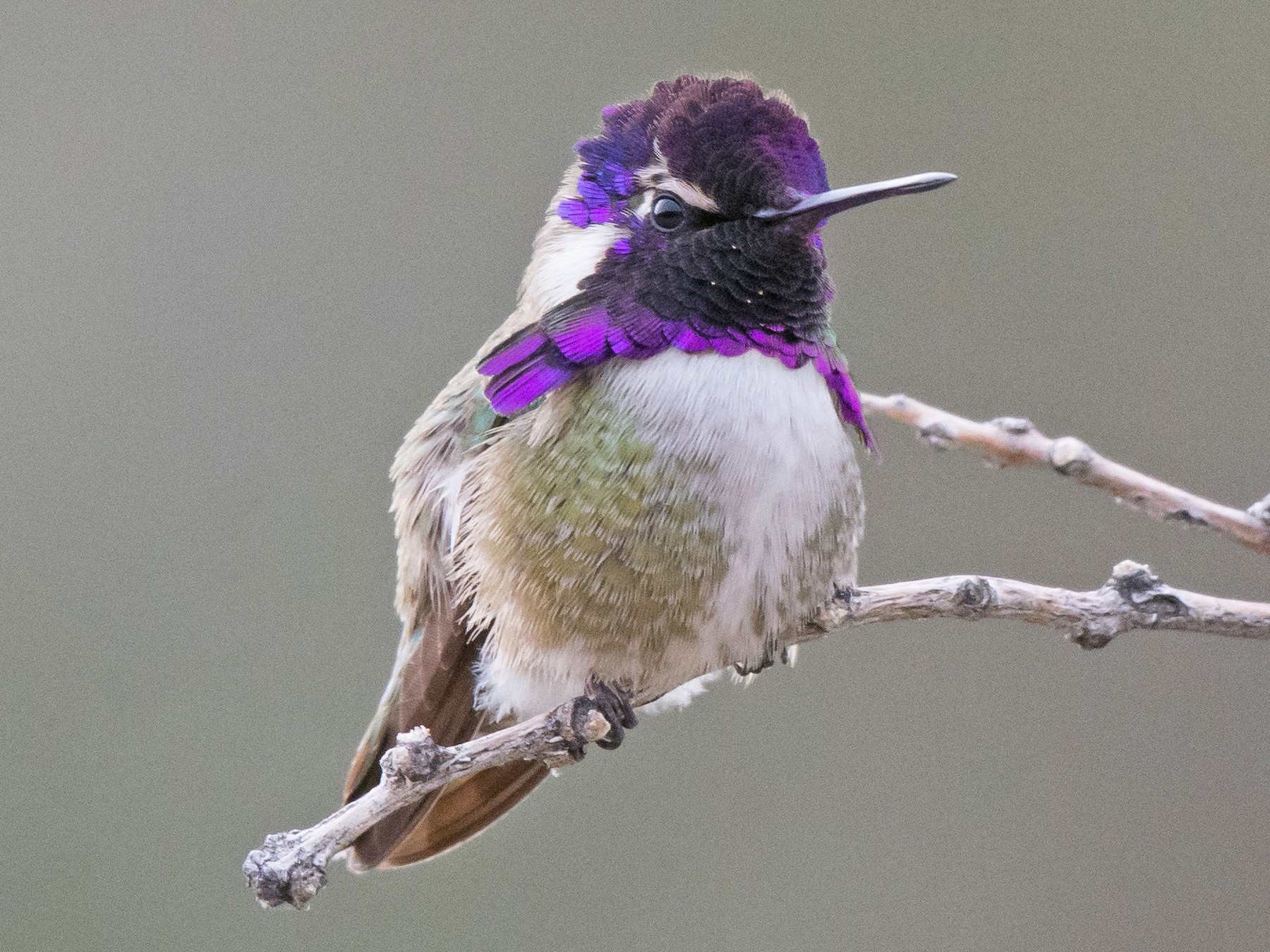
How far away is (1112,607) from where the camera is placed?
151 centimetres

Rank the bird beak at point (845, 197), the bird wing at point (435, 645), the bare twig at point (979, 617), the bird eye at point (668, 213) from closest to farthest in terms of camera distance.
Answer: the bird beak at point (845, 197), the bare twig at point (979, 617), the bird eye at point (668, 213), the bird wing at point (435, 645)

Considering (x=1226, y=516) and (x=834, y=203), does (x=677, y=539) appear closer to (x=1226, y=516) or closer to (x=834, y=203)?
(x=834, y=203)

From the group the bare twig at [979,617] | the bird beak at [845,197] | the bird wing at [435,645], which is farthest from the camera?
the bird wing at [435,645]

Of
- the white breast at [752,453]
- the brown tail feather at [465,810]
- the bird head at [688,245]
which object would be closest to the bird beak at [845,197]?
the bird head at [688,245]

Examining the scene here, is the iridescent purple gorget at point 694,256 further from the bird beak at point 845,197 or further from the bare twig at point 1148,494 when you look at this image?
the bare twig at point 1148,494

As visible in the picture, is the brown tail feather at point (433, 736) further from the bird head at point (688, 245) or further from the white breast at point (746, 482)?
the bird head at point (688, 245)

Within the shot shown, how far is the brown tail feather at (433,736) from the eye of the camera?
68.2 inches

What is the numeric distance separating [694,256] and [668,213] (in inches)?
2.6

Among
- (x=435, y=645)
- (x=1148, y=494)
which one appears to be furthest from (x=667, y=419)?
(x=1148, y=494)

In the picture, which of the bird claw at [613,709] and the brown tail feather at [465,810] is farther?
the brown tail feather at [465,810]

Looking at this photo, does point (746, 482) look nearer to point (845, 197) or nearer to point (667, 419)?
point (667, 419)

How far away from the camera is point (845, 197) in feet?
4.55

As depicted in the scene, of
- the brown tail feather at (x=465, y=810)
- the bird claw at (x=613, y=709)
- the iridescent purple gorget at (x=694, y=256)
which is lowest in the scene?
the brown tail feather at (x=465, y=810)

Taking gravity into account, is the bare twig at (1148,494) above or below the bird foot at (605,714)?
above
